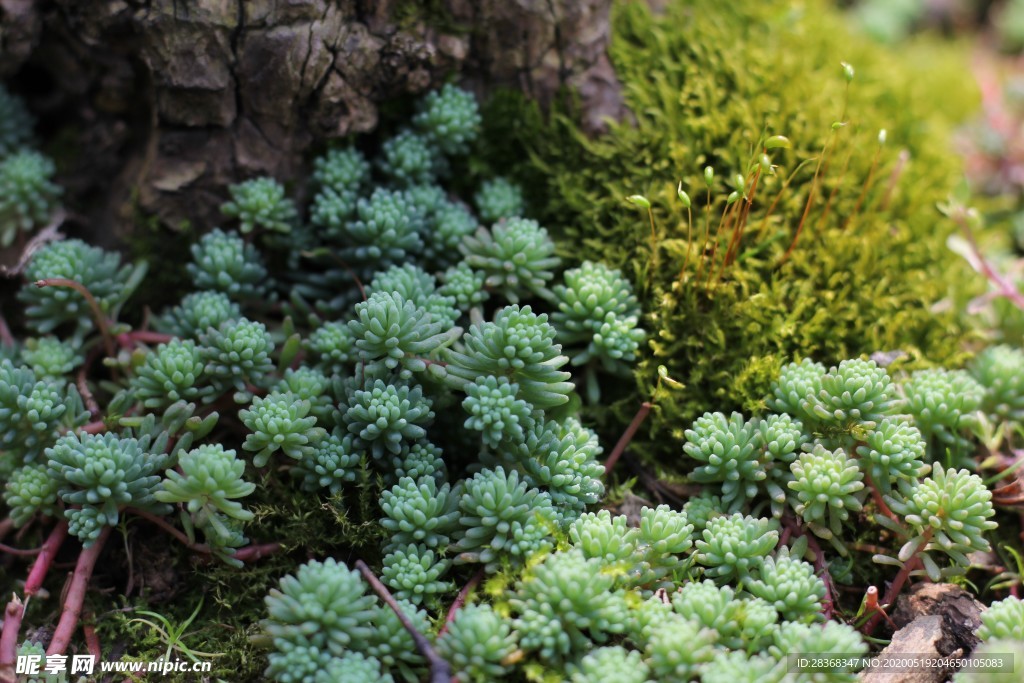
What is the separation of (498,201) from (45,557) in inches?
73.1

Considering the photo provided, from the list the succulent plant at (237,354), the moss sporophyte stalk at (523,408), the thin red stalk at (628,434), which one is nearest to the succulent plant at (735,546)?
the moss sporophyte stalk at (523,408)

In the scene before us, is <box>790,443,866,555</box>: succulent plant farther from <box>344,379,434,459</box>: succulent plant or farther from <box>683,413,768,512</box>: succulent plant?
<box>344,379,434,459</box>: succulent plant

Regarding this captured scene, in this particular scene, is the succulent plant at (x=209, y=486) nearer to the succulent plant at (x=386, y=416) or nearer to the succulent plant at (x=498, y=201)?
the succulent plant at (x=386, y=416)

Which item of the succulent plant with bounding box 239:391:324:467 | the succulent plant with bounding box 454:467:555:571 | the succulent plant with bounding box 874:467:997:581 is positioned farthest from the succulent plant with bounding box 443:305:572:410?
the succulent plant with bounding box 874:467:997:581

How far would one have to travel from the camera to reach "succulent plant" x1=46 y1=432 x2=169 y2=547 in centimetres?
223

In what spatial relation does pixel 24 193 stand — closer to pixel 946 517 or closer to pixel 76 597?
pixel 76 597

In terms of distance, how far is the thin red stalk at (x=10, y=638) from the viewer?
2143 millimetres

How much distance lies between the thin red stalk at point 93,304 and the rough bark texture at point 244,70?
452 millimetres

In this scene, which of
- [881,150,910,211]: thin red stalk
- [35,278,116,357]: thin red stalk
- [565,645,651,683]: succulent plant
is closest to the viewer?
[565,645,651,683]: succulent plant

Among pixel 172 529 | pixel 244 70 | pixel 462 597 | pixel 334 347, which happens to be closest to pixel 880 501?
pixel 462 597

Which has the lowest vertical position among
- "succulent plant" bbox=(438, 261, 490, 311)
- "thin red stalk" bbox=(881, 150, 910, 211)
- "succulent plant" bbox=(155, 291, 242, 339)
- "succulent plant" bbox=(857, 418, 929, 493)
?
"succulent plant" bbox=(857, 418, 929, 493)

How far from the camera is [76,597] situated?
2355 millimetres

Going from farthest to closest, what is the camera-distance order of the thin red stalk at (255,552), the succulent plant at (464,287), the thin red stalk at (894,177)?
the thin red stalk at (894,177) → the succulent plant at (464,287) → the thin red stalk at (255,552)

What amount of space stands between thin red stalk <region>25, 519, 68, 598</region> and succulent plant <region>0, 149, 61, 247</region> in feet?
3.71
